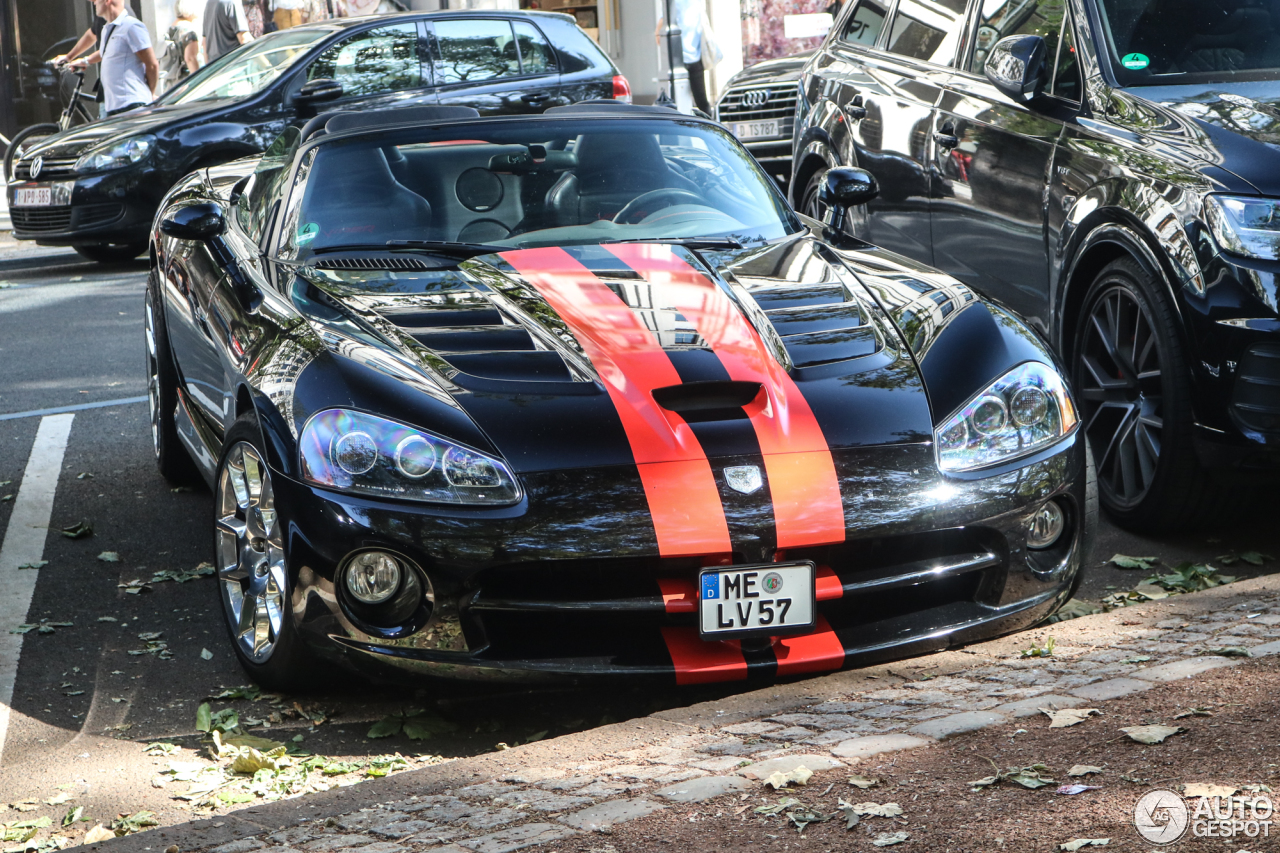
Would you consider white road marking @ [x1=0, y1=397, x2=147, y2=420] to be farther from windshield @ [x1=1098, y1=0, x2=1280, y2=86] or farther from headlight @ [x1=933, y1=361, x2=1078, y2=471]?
headlight @ [x1=933, y1=361, x2=1078, y2=471]

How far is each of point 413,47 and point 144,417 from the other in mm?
5373

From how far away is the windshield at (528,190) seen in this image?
195 inches

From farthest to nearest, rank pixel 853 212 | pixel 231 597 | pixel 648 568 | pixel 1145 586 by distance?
pixel 853 212
pixel 1145 586
pixel 231 597
pixel 648 568

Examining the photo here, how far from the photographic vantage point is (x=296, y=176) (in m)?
5.20

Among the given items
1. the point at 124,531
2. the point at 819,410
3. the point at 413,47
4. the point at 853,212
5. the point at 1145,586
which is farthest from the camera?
the point at 413,47

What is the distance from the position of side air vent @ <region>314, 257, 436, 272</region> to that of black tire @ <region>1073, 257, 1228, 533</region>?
208cm

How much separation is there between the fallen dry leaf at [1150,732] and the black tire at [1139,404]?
173cm

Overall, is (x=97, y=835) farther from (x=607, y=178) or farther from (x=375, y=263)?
(x=607, y=178)

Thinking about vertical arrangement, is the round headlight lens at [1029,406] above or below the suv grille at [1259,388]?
above

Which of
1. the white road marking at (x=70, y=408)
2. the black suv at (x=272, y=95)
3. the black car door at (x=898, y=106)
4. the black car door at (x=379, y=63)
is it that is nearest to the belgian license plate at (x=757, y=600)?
the black car door at (x=898, y=106)

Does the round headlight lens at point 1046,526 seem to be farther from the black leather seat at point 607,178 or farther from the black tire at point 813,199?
the black tire at point 813,199

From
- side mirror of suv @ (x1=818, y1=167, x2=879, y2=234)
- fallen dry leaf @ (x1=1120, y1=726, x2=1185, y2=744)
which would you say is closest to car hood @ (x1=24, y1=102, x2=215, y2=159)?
side mirror of suv @ (x1=818, y1=167, x2=879, y2=234)

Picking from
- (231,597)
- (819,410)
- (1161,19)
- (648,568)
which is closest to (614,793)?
(648,568)

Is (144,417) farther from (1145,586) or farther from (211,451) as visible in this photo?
(1145,586)
